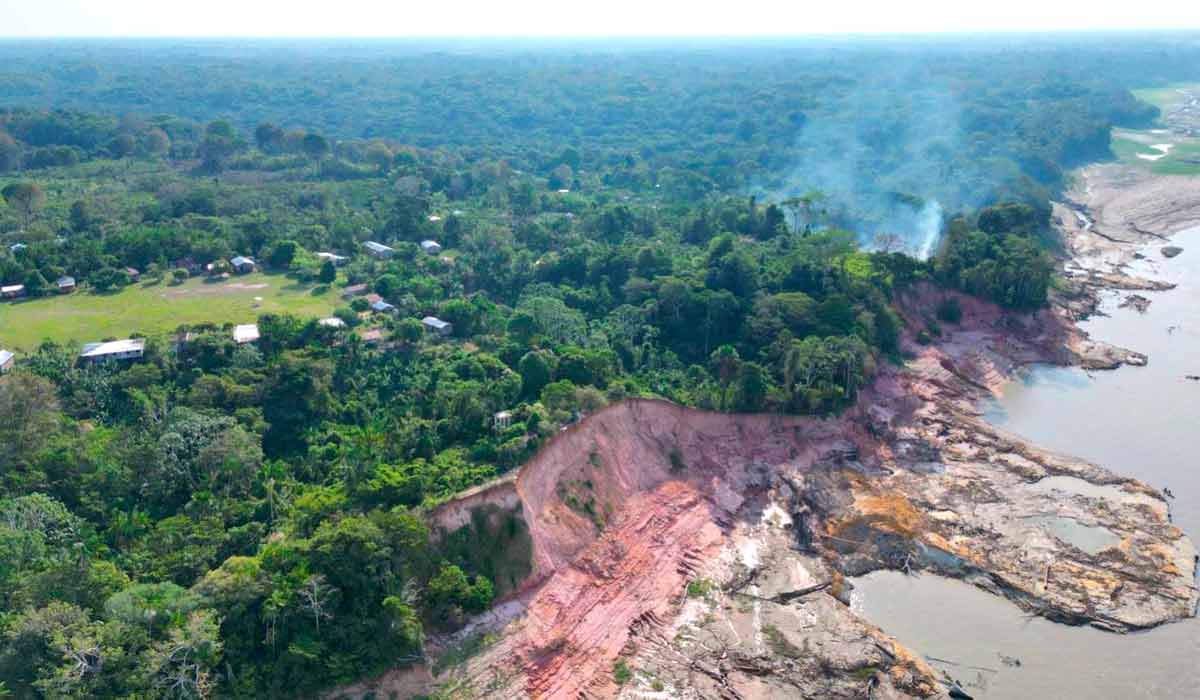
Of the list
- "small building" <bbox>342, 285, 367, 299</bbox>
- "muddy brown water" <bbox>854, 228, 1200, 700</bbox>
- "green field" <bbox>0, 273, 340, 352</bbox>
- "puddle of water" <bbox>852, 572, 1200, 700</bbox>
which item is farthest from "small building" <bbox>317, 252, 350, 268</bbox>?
"puddle of water" <bbox>852, 572, 1200, 700</bbox>

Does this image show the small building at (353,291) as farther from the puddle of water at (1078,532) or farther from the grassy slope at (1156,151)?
the grassy slope at (1156,151)

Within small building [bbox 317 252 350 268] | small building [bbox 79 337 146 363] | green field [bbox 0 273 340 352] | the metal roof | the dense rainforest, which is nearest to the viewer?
the dense rainforest

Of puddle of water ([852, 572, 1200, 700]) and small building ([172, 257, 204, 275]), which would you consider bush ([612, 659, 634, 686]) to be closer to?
puddle of water ([852, 572, 1200, 700])

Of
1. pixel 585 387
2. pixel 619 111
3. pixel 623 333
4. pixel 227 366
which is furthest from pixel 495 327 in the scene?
pixel 619 111

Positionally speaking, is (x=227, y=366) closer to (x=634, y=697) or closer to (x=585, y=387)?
(x=585, y=387)

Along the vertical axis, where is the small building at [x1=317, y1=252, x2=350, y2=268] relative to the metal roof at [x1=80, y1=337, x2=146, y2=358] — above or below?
below

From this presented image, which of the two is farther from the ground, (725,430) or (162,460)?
(162,460)
